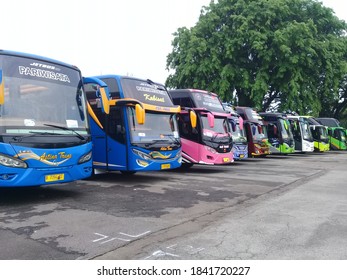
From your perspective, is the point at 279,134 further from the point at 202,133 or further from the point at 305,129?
the point at 202,133

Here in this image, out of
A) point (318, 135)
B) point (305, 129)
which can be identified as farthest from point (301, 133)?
point (318, 135)

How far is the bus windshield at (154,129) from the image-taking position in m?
10.5

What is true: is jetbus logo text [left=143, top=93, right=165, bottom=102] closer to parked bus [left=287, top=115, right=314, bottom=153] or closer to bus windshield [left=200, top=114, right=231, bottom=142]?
bus windshield [left=200, top=114, right=231, bottom=142]

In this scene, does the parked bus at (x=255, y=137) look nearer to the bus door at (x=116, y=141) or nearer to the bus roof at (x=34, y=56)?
the bus door at (x=116, y=141)

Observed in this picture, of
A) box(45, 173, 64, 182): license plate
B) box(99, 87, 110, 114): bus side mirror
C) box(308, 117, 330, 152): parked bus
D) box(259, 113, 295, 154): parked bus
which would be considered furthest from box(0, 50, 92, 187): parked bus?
box(308, 117, 330, 152): parked bus

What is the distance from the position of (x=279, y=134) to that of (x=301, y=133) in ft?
9.73

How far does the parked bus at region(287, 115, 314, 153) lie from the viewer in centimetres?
2525

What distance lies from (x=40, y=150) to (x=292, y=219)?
4.97m

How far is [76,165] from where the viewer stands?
8.00 meters

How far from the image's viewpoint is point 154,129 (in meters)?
11.0

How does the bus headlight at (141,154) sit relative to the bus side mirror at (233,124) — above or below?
below

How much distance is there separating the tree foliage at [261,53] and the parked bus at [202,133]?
11323mm

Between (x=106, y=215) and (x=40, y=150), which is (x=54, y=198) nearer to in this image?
(x=40, y=150)

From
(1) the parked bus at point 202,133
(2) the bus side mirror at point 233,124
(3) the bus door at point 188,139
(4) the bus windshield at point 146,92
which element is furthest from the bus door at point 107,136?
(2) the bus side mirror at point 233,124
